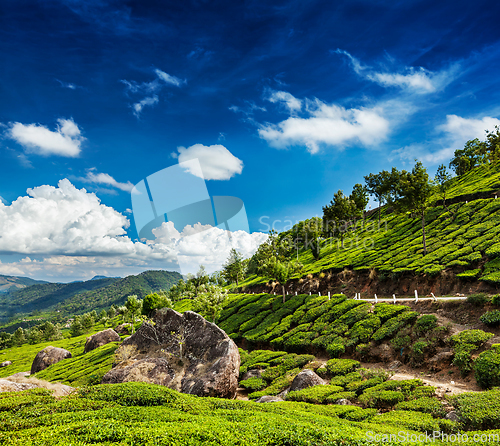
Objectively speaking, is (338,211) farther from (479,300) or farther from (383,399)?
(383,399)

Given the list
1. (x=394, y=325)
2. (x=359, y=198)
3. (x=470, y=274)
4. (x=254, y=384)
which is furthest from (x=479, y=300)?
(x=359, y=198)

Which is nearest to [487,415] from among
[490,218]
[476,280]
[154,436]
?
[154,436]

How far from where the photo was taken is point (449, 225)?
121 feet

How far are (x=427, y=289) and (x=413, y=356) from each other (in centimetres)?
1322

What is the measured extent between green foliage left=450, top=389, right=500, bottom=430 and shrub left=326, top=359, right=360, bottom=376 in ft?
24.9

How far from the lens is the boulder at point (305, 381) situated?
16.7 meters

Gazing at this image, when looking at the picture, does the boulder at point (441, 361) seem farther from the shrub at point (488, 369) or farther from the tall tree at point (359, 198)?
the tall tree at point (359, 198)

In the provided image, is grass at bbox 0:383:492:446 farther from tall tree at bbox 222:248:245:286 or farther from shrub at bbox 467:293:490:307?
tall tree at bbox 222:248:245:286

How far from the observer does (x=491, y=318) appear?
16.1 m

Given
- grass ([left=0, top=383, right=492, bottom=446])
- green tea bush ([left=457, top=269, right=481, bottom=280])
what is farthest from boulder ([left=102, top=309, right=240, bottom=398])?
green tea bush ([left=457, top=269, right=481, bottom=280])

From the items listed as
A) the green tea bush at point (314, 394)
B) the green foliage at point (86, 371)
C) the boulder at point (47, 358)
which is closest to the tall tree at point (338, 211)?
the green tea bush at point (314, 394)

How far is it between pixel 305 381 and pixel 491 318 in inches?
508

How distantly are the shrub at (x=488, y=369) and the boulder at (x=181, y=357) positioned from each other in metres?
14.9

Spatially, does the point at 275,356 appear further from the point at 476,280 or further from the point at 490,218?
the point at 490,218
